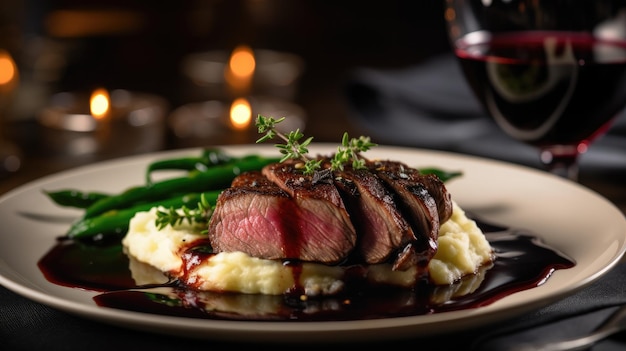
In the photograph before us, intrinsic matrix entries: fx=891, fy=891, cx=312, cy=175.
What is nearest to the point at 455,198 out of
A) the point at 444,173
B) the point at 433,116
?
the point at 444,173

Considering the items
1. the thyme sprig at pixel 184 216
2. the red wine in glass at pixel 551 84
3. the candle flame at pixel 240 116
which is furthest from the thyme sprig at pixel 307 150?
the candle flame at pixel 240 116

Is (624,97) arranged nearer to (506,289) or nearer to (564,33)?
(564,33)

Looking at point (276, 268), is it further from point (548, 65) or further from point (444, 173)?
point (548, 65)

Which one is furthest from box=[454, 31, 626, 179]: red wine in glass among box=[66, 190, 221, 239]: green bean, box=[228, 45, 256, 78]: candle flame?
box=[228, 45, 256, 78]: candle flame

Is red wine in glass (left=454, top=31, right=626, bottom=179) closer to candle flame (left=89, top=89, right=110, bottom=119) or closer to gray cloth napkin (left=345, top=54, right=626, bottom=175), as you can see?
gray cloth napkin (left=345, top=54, right=626, bottom=175)

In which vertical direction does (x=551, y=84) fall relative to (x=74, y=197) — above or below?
above
